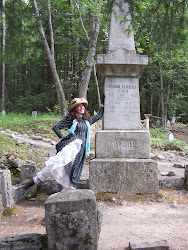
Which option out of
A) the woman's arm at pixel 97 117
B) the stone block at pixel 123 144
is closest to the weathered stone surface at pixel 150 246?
the stone block at pixel 123 144

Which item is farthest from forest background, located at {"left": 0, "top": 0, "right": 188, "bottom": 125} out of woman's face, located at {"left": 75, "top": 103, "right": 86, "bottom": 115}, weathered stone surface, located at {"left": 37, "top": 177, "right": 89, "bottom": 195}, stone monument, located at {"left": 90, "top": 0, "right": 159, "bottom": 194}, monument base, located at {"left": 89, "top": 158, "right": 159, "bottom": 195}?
weathered stone surface, located at {"left": 37, "top": 177, "right": 89, "bottom": 195}

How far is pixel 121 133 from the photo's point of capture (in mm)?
4766

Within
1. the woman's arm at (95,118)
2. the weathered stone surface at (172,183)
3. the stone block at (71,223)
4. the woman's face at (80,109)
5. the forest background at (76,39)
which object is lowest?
the weathered stone surface at (172,183)

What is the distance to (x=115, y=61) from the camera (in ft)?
15.7

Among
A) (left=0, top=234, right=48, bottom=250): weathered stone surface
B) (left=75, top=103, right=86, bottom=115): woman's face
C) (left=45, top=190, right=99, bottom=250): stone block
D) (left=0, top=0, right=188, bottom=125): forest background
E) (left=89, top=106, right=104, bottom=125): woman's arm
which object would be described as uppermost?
(left=0, top=0, right=188, bottom=125): forest background

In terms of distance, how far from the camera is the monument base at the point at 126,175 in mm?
4520

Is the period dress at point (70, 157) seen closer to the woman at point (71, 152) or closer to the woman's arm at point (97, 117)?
the woman at point (71, 152)

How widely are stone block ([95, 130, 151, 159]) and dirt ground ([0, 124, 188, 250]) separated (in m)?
0.83

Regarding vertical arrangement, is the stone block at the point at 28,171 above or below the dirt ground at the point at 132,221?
above

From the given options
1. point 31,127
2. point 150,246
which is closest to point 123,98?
point 150,246

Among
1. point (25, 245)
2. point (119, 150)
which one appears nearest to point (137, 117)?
point (119, 150)

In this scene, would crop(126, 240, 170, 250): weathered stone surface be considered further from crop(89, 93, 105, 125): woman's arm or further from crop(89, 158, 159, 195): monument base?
crop(89, 93, 105, 125): woman's arm

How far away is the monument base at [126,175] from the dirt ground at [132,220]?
0.67 feet

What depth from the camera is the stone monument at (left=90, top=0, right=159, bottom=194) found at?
452 cm
